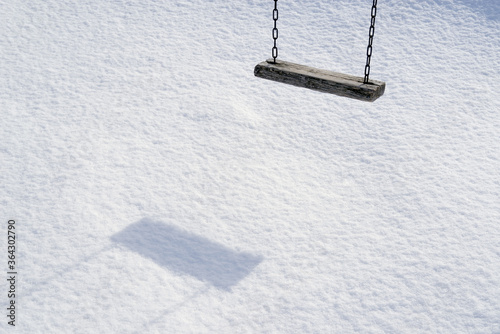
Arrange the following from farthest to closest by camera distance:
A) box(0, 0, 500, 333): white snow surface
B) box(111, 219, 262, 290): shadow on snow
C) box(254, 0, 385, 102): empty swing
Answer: box(111, 219, 262, 290): shadow on snow, box(0, 0, 500, 333): white snow surface, box(254, 0, 385, 102): empty swing

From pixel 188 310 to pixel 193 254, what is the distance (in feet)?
2.75

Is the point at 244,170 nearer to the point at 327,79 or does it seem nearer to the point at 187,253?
the point at 187,253

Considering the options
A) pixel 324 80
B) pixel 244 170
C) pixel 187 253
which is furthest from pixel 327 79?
pixel 244 170

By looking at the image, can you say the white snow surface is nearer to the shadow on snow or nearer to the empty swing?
the shadow on snow

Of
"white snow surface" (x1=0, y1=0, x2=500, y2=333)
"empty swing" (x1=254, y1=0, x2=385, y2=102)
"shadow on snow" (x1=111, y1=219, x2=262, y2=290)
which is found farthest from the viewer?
"shadow on snow" (x1=111, y1=219, x2=262, y2=290)

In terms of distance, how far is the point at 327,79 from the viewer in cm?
488

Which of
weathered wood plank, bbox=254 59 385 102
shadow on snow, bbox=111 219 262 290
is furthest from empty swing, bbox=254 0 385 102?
shadow on snow, bbox=111 219 262 290

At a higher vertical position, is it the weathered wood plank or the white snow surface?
the weathered wood plank

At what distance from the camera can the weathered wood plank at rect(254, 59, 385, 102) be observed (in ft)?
15.5

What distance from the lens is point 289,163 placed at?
313 inches

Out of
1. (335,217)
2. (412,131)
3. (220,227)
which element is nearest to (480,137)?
(412,131)

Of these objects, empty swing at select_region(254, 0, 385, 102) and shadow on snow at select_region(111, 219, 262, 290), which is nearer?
empty swing at select_region(254, 0, 385, 102)

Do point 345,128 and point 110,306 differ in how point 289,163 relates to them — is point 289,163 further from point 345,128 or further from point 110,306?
point 110,306

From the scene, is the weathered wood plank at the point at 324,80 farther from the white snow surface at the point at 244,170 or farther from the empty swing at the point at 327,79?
the white snow surface at the point at 244,170
